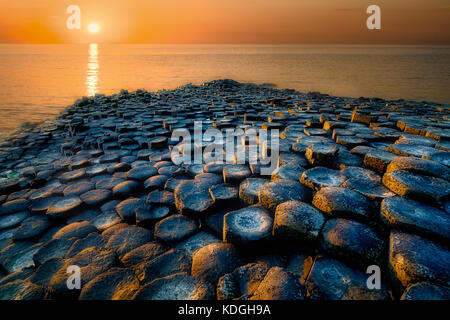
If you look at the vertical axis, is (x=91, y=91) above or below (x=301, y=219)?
above

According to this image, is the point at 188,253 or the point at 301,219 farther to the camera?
the point at 188,253

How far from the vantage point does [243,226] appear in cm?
143

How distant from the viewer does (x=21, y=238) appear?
1.78 m

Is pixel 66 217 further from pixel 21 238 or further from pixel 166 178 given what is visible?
pixel 166 178

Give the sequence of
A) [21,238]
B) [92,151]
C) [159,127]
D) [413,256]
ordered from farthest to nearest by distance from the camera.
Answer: [159,127] → [92,151] → [21,238] → [413,256]

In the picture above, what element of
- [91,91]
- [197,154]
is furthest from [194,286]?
[91,91]

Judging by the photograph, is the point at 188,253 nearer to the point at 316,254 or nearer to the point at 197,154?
the point at 316,254

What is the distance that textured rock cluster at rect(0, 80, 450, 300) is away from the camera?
3.53ft

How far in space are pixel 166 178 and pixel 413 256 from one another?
2145 millimetres

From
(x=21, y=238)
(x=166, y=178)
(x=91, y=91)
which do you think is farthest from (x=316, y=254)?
(x=91, y=91)

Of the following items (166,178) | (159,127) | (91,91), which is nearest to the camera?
(166,178)

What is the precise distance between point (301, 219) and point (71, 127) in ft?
17.4

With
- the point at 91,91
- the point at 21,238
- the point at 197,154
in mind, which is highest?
the point at 91,91

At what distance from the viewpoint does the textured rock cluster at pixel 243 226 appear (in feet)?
3.53
